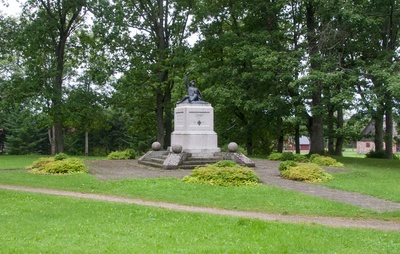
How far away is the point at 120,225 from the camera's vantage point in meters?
8.27

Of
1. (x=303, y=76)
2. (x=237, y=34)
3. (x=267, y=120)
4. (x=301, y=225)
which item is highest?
(x=237, y=34)

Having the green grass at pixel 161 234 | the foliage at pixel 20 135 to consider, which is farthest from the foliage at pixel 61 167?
the foliage at pixel 20 135

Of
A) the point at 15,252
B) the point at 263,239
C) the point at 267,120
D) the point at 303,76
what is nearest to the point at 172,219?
the point at 263,239

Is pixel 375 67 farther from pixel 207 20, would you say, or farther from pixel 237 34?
pixel 207 20

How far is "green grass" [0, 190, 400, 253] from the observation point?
6.81 metres

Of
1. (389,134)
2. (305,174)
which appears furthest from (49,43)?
(389,134)

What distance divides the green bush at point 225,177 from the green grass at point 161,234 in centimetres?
471

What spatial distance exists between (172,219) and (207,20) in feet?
76.6

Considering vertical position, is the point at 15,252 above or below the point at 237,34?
below

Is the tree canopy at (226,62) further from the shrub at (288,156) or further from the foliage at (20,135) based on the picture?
the foliage at (20,135)

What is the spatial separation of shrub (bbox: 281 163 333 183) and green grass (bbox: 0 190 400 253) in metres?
7.23

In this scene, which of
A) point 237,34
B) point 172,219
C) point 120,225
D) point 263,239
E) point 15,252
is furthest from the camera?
point 237,34

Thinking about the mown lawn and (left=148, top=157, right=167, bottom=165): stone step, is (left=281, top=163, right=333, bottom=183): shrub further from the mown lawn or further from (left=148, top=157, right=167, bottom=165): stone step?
(left=148, top=157, right=167, bottom=165): stone step

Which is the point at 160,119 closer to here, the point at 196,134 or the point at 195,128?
the point at 195,128
